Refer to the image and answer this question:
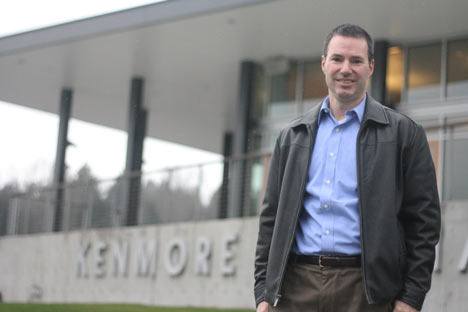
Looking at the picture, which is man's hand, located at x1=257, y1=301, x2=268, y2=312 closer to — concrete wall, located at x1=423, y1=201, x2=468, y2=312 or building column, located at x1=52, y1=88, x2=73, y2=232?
concrete wall, located at x1=423, y1=201, x2=468, y2=312

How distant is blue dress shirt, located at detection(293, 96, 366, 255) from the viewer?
376 centimetres

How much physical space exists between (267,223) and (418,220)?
60 centimetres

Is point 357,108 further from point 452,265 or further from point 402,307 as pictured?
point 452,265

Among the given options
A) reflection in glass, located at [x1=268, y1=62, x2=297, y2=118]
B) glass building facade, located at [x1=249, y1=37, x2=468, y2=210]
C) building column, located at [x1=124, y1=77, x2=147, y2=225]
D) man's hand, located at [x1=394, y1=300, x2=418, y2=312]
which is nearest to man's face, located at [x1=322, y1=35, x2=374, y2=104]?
man's hand, located at [x1=394, y1=300, x2=418, y2=312]

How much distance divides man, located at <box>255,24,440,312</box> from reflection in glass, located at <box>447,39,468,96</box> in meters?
13.5

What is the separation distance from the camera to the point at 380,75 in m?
17.7

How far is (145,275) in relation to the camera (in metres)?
17.0

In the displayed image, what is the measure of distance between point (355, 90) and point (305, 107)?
15355 mm

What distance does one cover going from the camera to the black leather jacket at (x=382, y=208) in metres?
3.69

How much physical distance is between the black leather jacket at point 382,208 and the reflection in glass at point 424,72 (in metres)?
13.7

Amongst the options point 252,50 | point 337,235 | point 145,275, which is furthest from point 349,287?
point 252,50

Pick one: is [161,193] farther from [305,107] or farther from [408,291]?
[408,291]

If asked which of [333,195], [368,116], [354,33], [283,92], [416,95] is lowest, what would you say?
[333,195]

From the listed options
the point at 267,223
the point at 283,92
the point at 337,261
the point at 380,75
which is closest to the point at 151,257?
the point at 283,92
